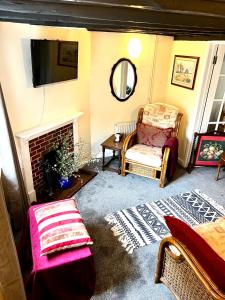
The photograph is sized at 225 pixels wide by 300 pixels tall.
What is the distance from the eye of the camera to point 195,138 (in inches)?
135

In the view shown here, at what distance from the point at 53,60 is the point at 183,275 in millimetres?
2392

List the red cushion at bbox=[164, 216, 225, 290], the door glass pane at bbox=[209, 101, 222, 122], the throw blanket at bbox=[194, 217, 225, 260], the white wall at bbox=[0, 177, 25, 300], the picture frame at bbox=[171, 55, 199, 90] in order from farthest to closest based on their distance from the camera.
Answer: the door glass pane at bbox=[209, 101, 222, 122] < the picture frame at bbox=[171, 55, 199, 90] < the throw blanket at bbox=[194, 217, 225, 260] < the red cushion at bbox=[164, 216, 225, 290] < the white wall at bbox=[0, 177, 25, 300]

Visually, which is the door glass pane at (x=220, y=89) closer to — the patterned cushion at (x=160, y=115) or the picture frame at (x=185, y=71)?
the picture frame at (x=185, y=71)

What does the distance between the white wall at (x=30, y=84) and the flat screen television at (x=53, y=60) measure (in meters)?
0.11

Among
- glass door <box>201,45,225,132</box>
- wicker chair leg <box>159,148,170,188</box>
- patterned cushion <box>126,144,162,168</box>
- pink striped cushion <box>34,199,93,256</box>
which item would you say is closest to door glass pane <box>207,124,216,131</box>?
glass door <box>201,45,225,132</box>

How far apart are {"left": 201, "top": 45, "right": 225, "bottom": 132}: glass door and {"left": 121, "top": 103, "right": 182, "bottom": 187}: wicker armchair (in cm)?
50

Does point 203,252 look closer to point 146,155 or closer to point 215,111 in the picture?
point 146,155

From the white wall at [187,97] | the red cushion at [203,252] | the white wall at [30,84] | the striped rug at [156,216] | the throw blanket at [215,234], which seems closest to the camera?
the red cushion at [203,252]

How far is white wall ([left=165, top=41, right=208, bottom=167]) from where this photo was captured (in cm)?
326

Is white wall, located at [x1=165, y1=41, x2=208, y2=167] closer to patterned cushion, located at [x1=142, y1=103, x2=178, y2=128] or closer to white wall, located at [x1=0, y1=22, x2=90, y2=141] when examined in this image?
patterned cushion, located at [x1=142, y1=103, x2=178, y2=128]

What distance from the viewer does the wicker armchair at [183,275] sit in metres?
1.31

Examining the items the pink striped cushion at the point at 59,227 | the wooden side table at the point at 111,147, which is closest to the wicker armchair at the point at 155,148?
the wooden side table at the point at 111,147

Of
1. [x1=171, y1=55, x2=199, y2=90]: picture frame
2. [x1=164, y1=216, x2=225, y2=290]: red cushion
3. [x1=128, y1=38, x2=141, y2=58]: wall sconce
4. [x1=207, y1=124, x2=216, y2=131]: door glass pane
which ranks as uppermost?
[x1=128, y1=38, x2=141, y2=58]: wall sconce

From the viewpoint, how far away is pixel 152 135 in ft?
11.4
